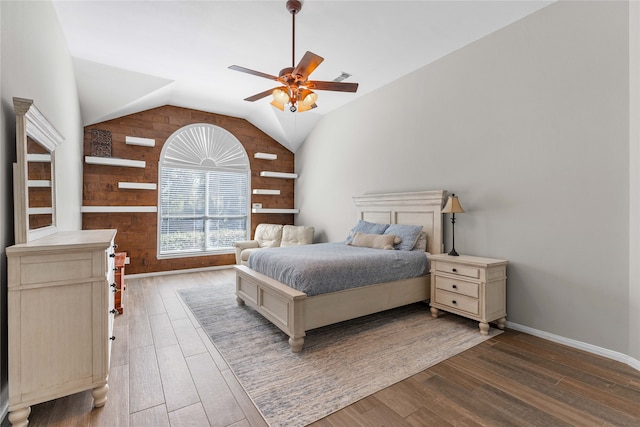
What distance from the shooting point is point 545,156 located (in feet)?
9.08

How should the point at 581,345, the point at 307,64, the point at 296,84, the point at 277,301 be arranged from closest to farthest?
the point at 307,64, the point at 581,345, the point at 296,84, the point at 277,301

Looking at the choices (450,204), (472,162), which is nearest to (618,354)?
(450,204)

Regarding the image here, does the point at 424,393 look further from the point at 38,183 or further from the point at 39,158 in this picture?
the point at 39,158

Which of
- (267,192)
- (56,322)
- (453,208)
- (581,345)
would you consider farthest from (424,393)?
(267,192)

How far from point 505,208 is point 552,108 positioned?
1003 millimetres

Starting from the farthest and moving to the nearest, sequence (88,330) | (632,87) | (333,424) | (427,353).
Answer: (427,353)
(632,87)
(88,330)
(333,424)

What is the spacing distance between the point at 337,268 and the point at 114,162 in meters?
4.06

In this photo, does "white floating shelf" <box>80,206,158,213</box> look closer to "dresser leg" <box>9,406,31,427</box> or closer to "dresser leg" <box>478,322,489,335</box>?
"dresser leg" <box>9,406,31,427</box>

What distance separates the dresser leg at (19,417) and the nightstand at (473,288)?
3.31 meters

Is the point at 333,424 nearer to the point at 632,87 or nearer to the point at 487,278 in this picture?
the point at 487,278

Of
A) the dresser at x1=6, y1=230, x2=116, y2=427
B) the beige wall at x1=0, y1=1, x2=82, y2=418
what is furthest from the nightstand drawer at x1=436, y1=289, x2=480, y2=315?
the beige wall at x1=0, y1=1, x2=82, y2=418

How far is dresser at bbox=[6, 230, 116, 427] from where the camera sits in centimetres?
157

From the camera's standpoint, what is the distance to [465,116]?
3412 mm

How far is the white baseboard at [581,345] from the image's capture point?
2276 millimetres
